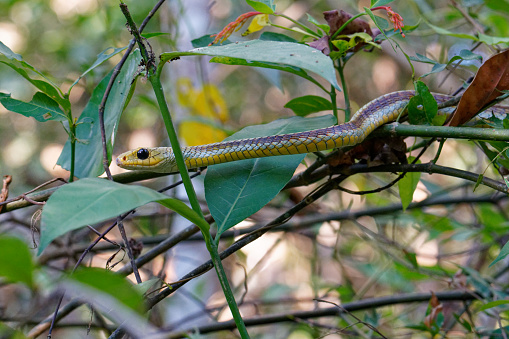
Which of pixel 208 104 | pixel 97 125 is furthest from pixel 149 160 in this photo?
pixel 208 104

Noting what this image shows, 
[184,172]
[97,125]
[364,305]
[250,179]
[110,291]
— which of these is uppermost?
[97,125]

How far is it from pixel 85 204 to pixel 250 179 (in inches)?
29.5

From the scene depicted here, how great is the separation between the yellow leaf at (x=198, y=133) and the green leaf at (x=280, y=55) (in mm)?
2222

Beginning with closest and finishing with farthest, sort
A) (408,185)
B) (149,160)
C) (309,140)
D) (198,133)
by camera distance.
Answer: (309,140), (408,185), (149,160), (198,133)

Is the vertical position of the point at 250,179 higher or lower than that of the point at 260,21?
lower

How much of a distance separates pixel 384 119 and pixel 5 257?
1.41 metres

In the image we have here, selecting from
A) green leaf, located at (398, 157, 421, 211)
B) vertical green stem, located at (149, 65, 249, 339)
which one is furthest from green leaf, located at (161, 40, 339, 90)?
green leaf, located at (398, 157, 421, 211)

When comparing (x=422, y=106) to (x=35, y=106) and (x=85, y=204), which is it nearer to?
(x=85, y=204)

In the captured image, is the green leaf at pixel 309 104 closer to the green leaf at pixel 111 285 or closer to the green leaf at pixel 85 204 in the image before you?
the green leaf at pixel 85 204

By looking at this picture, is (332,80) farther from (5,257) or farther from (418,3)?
(418,3)

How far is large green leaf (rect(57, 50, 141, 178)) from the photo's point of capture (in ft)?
5.06

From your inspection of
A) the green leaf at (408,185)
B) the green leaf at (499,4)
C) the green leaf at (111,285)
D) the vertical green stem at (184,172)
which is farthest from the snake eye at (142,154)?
the green leaf at (499,4)

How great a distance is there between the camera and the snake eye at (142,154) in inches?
80.1

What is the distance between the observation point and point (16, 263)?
52 centimetres
